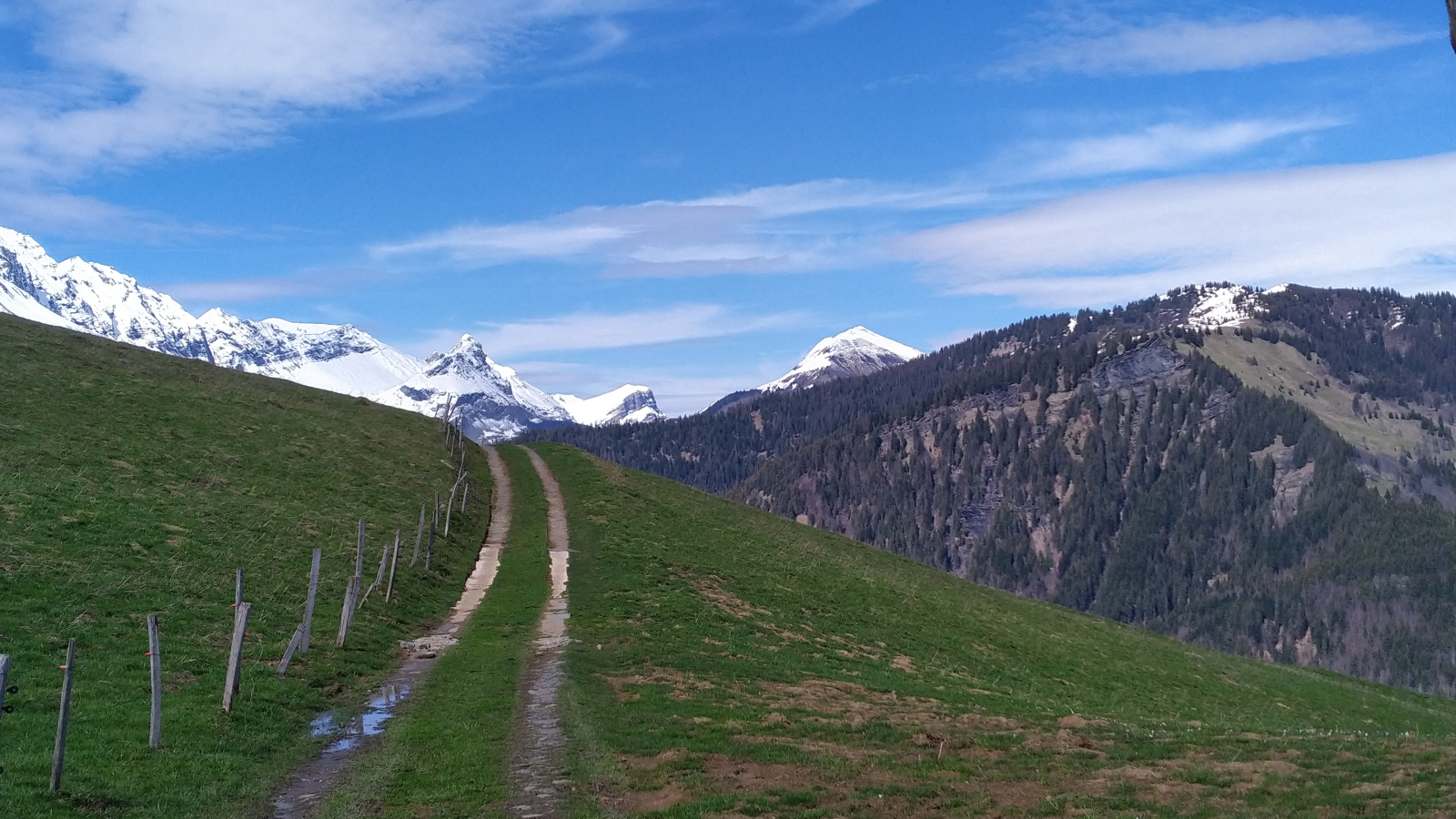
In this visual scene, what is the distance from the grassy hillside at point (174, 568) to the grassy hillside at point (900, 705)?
307 inches

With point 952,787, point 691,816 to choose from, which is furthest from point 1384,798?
point 691,816

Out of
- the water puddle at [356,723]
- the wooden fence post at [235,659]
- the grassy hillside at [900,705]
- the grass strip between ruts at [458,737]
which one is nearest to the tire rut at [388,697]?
the water puddle at [356,723]

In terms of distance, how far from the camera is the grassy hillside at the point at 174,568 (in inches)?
808

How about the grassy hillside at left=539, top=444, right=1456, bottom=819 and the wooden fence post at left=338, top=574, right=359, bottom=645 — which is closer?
the grassy hillside at left=539, top=444, right=1456, bottom=819

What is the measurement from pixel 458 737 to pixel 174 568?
17.4m

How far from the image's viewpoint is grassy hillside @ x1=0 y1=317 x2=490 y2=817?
20531mm

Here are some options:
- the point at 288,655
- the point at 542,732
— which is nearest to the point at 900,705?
the point at 542,732

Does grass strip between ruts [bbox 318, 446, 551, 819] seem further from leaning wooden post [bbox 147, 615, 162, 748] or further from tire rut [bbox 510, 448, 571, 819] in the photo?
leaning wooden post [bbox 147, 615, 162, 748]

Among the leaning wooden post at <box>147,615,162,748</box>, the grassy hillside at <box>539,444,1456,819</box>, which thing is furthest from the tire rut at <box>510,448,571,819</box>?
the leaning wooden post at <box>147,615,162,748</box>

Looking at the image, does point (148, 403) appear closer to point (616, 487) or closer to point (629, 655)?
point (616, 487)

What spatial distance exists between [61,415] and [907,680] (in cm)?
4853

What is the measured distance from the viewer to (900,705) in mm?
32625

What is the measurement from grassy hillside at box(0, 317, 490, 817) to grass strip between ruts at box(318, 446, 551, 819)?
2.03m

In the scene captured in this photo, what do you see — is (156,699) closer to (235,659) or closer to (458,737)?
(235,659)
